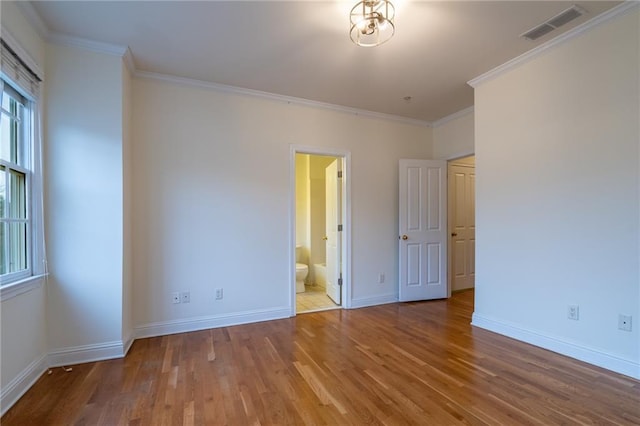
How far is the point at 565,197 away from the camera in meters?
2.62

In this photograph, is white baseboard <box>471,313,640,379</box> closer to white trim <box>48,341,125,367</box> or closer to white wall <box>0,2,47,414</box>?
white trim <box>48,341,125,367</box>

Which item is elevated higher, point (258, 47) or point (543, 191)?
point (258, 47)

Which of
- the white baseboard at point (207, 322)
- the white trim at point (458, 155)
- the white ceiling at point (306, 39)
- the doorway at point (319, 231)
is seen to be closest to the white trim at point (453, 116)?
the white trim at point (458, 155)

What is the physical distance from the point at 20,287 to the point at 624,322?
14.0 ft

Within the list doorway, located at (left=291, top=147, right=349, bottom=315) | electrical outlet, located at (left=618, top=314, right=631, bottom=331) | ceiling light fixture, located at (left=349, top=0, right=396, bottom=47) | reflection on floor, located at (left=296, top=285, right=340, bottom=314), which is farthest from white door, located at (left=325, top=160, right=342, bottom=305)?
electrical outlet, located at (left=618, top=314, right=631, bottom=331)

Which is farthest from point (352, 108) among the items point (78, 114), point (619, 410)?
point (619, 410)

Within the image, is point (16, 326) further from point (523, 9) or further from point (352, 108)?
point (523, 9)

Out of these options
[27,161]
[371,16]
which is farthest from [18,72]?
[371,16]

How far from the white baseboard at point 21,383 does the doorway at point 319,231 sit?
224 centimetres

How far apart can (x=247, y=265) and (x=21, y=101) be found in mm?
2318

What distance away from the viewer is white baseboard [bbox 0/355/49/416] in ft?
6.12

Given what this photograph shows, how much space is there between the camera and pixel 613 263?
2330 mm

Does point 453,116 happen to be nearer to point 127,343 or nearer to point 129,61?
point 129,61

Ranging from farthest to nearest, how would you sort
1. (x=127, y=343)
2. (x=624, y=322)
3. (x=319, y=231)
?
1. (x=319, y=231)
2. (x=127, y=343)
3. (x=624, y=322)
